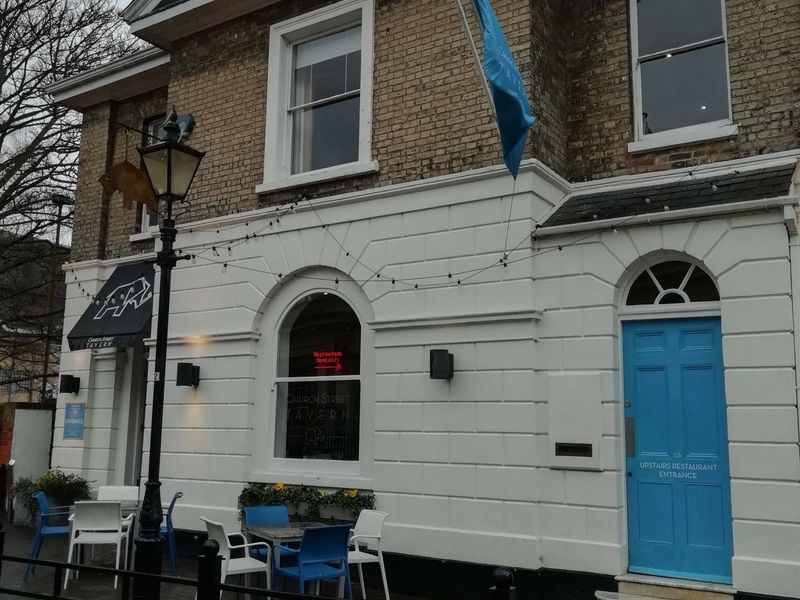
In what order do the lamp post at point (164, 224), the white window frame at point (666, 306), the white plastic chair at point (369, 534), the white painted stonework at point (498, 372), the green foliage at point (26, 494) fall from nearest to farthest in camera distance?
the lamp post at point (164, 224) < the white painted stonework at point (498, 372) < the white plastic chair at point (369, 534) < the white window frame at point (666, 306) < the green foliage at point (26, 494)

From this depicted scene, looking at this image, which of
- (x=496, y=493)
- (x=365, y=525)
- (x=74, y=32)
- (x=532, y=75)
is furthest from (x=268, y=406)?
(x=74, y=32)

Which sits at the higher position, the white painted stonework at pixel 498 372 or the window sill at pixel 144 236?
the window sill at pixel 144 236

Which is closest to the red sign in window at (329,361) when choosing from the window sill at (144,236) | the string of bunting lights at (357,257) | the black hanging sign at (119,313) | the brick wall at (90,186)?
the string of bunting lights at (357,257)

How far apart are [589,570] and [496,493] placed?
117cm

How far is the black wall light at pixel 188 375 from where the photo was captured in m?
10.5

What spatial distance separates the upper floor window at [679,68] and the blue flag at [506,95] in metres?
2.13

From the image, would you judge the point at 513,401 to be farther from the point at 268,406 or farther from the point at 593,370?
the point at 268,406

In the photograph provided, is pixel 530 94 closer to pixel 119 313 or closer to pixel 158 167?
pixel 158 167

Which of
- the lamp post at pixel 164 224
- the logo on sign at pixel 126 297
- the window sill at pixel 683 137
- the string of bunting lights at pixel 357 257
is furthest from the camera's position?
the logo on sign at pixel 126 297

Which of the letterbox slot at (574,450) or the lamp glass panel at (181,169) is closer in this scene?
the lamp glass panel at (181,169)

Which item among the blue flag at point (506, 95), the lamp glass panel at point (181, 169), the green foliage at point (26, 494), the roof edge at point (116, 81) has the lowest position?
the green foliage at point (26, 494)

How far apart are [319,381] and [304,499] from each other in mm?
1497

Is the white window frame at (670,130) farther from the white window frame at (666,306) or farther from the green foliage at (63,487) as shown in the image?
the green foliage at (63,487)

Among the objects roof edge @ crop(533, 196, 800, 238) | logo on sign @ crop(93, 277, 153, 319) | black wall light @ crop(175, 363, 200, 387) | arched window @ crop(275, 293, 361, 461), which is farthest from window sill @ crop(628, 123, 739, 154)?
logo on sign @ crop(93, 277, 153, 319)
